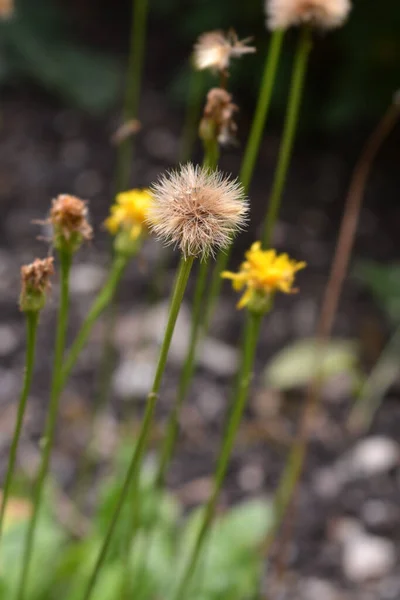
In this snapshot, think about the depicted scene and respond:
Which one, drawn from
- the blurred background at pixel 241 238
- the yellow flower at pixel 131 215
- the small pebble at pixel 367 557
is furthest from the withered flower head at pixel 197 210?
the small pebble at pixel 367 557

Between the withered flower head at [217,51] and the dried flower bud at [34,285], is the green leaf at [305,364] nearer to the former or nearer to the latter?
the withered flower head at [217,51]

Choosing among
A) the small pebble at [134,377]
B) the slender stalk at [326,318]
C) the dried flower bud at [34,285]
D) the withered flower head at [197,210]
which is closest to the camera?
the withered flower head at [197,210]

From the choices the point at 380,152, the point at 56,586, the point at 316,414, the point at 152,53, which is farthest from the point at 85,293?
the point at 152,53

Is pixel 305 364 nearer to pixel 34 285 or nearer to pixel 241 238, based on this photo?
pixel 241 238

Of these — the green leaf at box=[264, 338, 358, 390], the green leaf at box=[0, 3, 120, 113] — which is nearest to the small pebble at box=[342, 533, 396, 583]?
the green leaf at box=[264, 338, 358, 390]

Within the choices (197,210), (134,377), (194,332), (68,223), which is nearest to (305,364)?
(134,377)

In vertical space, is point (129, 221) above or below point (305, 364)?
below
